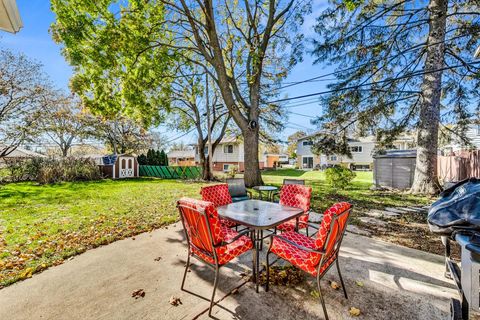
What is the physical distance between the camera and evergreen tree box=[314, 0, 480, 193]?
305 inches

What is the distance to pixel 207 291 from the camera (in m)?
2.50

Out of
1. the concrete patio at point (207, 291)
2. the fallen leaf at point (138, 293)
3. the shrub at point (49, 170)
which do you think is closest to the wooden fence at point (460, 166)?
the concrete patio at point (207, 291)

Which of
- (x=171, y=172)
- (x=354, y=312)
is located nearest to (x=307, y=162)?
(x=171, y=172)

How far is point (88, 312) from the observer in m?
2.17

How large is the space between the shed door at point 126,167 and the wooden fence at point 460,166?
21635 mm

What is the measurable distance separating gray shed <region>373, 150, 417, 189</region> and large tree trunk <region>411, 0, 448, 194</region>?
4.90ft

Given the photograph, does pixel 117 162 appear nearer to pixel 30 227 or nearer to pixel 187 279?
pixel 30 227

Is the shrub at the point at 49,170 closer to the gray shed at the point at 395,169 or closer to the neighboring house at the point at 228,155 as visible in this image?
the neighboring house at the point at 228,155

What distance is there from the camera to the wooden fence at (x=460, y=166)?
27.7 ft

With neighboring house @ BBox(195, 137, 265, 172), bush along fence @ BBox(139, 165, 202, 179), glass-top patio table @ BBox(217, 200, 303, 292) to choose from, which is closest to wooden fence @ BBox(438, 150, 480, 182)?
glass-top patio table @ BBox(217, 200, 303, 292)

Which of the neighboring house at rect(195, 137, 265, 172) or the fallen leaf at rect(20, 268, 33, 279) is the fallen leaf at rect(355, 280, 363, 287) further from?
the neighboring house at rect(195, 137, 265, 172)

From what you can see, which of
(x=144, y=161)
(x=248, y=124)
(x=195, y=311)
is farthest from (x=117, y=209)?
(x=144, y=161)

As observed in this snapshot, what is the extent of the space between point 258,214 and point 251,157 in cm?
654

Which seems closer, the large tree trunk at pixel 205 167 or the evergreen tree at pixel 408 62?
the evergreen tree at pixel 408 62
